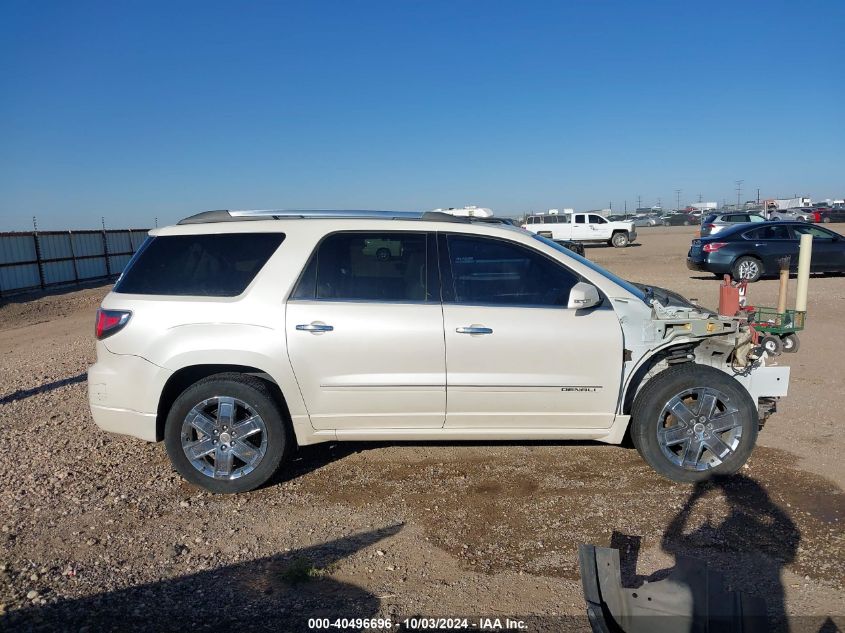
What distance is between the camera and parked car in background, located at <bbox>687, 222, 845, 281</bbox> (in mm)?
16922

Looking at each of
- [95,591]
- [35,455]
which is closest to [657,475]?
[95,591]

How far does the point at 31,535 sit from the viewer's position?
405 cm

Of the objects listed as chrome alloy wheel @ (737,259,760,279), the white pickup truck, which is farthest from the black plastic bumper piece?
the white pickup truck

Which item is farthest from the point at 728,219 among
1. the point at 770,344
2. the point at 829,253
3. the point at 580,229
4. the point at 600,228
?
the point at 770,344

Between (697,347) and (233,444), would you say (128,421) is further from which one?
(697,347)

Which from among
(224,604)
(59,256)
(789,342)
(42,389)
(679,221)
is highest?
(789,342)

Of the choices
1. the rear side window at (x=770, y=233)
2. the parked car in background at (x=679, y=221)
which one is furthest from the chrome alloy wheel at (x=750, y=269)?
the parked car in background at (x=679, y=221)

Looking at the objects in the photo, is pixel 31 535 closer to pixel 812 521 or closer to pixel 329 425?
pixel 329 425

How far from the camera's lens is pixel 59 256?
68.6 feet

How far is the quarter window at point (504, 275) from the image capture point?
4.53m

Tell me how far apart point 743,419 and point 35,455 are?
5.36 meters

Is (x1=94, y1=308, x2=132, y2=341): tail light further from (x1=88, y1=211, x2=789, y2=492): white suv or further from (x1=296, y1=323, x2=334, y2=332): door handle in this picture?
(x1=296, y1=323, x2=334, y2=332): door handle

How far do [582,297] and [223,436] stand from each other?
255 centimetres

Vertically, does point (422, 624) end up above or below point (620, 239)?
above
